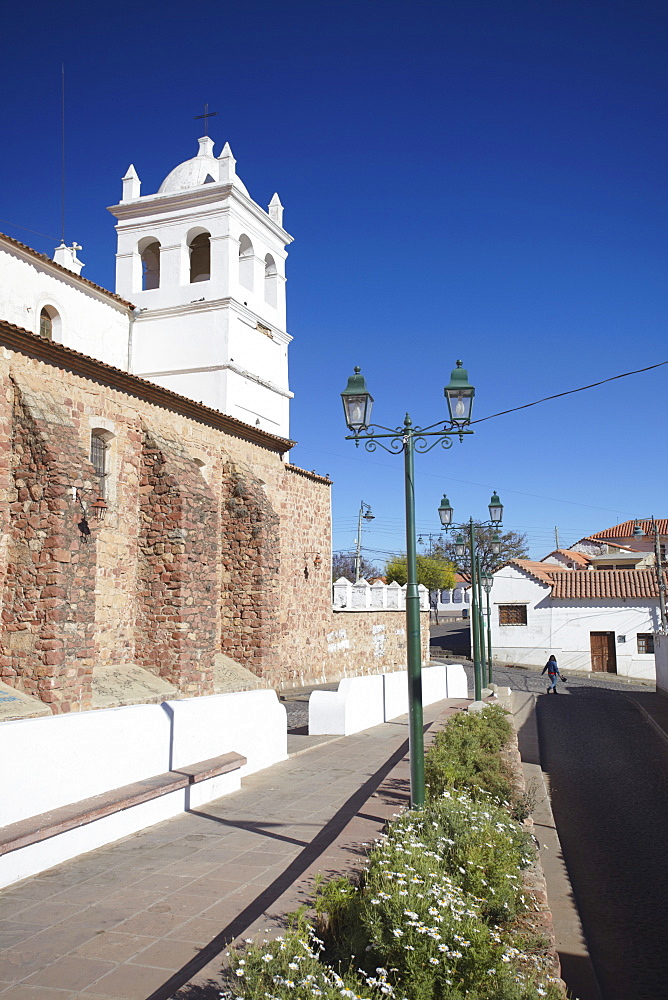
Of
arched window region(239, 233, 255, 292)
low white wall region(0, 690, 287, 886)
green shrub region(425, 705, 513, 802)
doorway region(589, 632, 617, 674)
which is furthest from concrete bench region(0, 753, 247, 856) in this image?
doorway region(589, 632, 617, 674)

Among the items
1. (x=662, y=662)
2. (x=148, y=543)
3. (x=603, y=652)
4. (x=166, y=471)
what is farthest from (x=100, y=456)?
(x=603, y=652)

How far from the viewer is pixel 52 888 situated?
15.8ft

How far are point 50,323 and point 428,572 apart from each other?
40.2m

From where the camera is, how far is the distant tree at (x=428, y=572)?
180 ft

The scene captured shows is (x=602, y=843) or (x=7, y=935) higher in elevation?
(x=7, y=935)

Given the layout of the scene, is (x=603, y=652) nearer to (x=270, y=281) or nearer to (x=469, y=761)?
(x=270, y=281)

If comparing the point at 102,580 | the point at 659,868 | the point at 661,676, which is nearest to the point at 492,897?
the point at 659,868

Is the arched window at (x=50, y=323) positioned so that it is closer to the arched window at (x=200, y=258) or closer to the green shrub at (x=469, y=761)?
the arched window at (x=200, y=258)

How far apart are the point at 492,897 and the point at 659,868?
175 inches

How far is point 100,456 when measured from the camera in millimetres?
14320

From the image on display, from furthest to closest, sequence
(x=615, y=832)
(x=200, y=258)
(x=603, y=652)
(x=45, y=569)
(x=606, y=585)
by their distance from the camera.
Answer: (x=606, y=585) < (x=603, y=652) < (x=200, y=258) < (x=45, y=569) < (x=615, y=832)

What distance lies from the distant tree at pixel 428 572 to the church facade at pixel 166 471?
26.0 m

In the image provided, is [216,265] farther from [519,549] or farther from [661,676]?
[519,549]

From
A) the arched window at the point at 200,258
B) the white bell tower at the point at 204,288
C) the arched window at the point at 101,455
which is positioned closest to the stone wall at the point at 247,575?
the white bell tower at the point at 204,288
